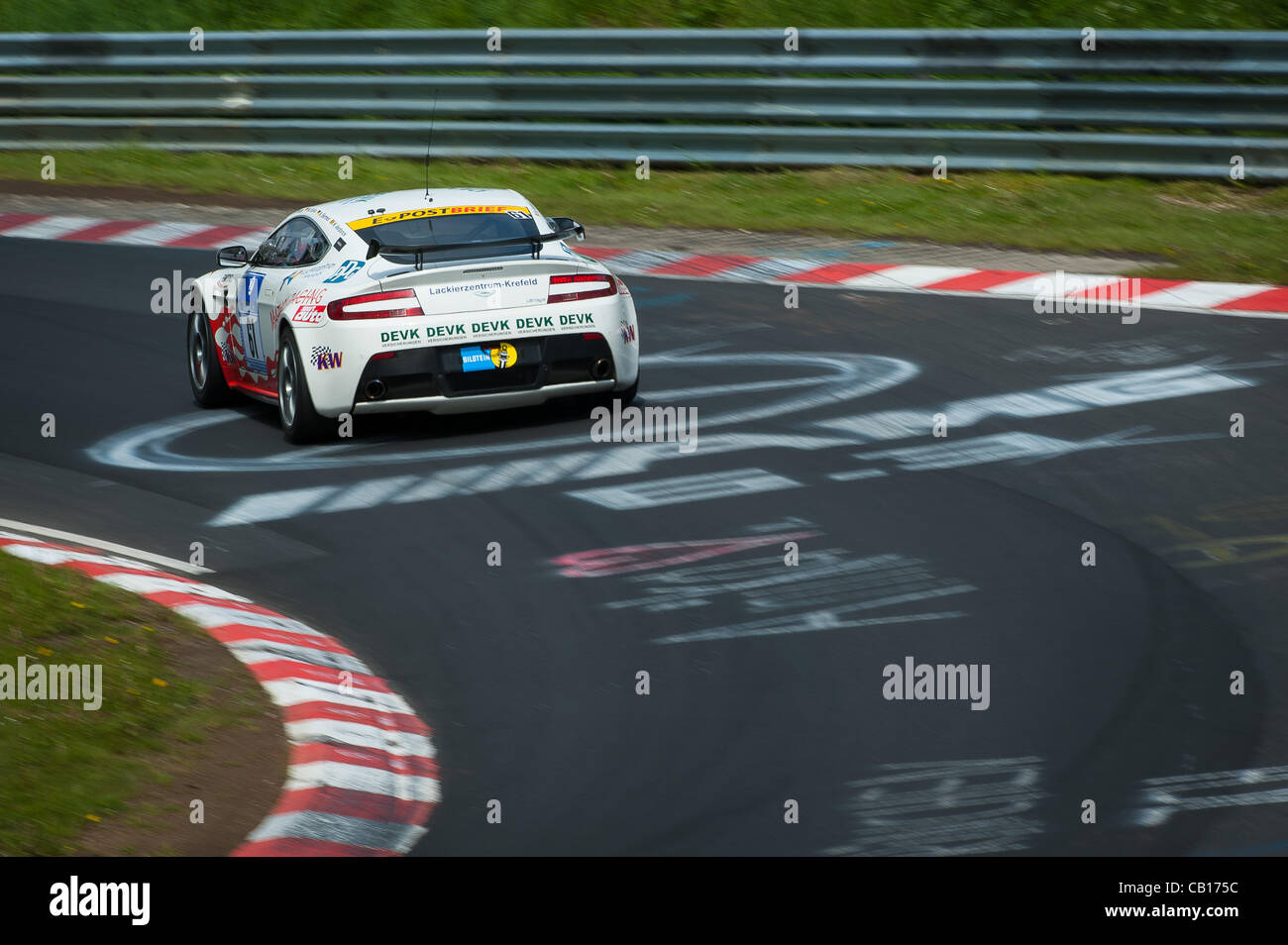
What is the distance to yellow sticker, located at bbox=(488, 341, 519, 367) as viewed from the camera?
11.0 meters

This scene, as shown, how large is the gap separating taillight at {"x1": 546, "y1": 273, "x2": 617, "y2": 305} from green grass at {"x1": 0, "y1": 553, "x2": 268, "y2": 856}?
12.0ft

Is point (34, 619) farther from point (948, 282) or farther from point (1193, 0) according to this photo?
point (1193, 0)

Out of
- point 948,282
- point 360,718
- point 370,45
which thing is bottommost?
point 360,718

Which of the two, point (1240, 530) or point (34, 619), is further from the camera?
point (1240, 530)

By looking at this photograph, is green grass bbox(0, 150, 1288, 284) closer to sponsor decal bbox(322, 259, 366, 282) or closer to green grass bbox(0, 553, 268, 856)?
sponsor decal bbox(322, 259, 366, 282)

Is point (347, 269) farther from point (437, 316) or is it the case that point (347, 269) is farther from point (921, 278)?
point (921, 278)

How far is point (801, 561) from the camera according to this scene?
8820 millimetres

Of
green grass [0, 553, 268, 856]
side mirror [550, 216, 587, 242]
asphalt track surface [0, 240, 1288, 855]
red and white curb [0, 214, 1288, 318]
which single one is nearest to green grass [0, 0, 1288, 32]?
red and white curb [0, 214, 1288, 318]

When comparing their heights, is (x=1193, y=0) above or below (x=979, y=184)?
above

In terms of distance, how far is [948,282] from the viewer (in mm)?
15078

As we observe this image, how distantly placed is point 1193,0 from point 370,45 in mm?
9455
